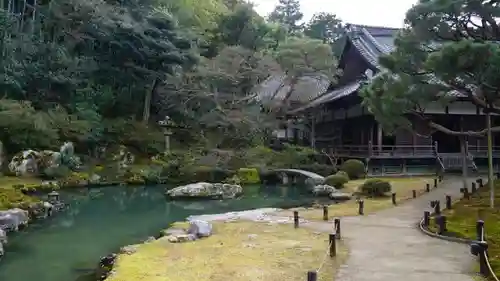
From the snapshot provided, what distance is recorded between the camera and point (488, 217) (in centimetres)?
1073

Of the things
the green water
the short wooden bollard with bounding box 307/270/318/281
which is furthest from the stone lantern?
the short wooden bollard with bounding box 307/270/318/281

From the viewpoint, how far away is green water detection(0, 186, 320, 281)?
9.73 meters

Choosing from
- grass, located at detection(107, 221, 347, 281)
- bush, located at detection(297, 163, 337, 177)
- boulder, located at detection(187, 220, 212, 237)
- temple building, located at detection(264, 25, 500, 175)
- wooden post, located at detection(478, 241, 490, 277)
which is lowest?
grass, located at detection(107, 221, 347, 281)

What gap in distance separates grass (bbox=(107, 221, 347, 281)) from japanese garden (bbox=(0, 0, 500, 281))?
0.05m

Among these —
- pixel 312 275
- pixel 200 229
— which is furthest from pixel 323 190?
pixel 312 275

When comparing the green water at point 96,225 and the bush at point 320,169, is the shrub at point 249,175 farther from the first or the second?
the bush at point 320,169

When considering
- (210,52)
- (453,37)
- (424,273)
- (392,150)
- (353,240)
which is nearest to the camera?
(424,273)

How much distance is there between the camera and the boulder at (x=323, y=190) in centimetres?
2005

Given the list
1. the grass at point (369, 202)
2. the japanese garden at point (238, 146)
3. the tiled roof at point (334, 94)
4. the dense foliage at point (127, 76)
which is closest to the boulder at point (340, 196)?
the japanese garden at point (238, 146)

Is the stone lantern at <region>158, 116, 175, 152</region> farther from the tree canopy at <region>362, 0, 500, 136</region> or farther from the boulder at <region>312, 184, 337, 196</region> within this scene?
the tree canopy at <region>362, 0, 500, 136</region>

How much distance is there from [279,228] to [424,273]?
16.4 feet

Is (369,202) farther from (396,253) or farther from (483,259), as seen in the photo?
(483,259)

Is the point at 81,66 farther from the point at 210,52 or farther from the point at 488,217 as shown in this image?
the point at 488,217

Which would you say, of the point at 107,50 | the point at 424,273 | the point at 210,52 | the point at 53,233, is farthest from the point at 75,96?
the point at 424,273
